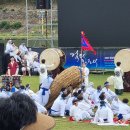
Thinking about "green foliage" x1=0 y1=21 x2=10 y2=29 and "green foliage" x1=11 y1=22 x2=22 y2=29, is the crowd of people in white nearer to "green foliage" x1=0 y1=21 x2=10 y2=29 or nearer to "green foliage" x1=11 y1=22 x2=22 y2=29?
"green foliage" x1=11 y1=22 x2=22 y2=29

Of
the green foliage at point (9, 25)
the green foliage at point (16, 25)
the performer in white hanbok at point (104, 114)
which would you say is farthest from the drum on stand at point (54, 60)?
the green foliage at point (16, 25)

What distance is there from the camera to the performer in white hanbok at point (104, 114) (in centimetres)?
1056

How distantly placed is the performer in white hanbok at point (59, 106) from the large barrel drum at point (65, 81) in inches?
20.4

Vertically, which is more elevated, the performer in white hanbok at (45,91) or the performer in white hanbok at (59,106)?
the performer in white hanbok at (45,91)

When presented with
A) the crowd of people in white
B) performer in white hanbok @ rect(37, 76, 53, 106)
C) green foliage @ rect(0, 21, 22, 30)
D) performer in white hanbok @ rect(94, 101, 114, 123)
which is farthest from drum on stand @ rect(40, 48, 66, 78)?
green foliage @ rect(0, 21, 22, 30)

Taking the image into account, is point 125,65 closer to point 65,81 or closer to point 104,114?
point 65,81

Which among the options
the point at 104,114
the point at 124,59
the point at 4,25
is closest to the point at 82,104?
the point at 104,114

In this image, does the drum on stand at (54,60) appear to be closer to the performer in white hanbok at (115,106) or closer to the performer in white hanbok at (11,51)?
the performer in white hanbok at (11,51)

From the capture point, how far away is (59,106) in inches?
460

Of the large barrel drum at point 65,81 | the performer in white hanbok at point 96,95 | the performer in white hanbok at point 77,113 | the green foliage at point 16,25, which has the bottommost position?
the performer in white hanbok at point 77,113

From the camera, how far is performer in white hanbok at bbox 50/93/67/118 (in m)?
11.7

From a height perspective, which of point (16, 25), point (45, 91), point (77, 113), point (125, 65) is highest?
point (16, 25)

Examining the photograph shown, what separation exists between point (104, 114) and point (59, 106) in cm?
147

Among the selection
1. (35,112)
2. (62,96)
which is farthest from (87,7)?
(35,112)
